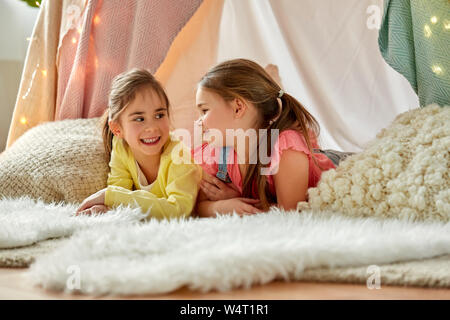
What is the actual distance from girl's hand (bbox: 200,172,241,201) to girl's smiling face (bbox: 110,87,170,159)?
0.16 meters

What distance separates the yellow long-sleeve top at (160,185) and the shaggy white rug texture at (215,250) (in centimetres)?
25

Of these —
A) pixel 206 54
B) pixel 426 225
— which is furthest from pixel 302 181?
pixel 206 54

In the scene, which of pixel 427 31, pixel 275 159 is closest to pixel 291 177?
pixel 275 159

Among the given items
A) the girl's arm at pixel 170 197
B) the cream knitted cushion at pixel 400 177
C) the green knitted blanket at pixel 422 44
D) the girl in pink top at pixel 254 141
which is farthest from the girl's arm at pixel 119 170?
the green knitted blanket at pixel 422 44

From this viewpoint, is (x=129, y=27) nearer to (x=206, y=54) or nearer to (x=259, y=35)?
(x=206, y=54)

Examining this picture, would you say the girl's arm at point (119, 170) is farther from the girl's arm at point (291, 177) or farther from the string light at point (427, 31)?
the string light at point (427, 31)

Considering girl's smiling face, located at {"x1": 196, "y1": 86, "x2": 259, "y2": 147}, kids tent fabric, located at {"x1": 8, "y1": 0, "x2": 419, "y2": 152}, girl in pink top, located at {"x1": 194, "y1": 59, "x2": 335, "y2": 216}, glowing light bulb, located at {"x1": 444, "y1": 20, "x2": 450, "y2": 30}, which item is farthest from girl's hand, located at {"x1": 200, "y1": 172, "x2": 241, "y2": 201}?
glowing light bulb, located at {"x1": 444, "y1": 20, "x2": 450, "y2": 30}

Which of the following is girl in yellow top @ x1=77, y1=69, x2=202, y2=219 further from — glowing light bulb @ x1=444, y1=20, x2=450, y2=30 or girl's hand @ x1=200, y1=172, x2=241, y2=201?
glowing light bulb @ x1=444, y1=20, x2=450, y2=30

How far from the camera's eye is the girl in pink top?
4.31 ft

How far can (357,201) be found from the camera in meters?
1.16

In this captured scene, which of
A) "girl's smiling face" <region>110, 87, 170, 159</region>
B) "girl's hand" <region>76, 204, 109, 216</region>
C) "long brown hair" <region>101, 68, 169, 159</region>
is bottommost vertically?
"girl's hand" <region>76, 204, 109, 216</region>

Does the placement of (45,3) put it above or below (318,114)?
above

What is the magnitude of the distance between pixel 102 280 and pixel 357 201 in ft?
2.11
